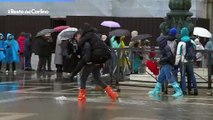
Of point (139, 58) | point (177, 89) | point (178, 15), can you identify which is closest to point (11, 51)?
point (139, 58)

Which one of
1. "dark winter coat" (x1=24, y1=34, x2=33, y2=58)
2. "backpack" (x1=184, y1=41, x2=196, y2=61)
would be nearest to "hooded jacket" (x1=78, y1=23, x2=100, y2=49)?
"backpack" (x1=184, y1=41, x2=196, y2=61)

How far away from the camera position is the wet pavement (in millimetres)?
10508

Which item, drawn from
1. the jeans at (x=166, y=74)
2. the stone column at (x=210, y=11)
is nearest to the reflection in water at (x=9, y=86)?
the jeans at (x=166, y=74)

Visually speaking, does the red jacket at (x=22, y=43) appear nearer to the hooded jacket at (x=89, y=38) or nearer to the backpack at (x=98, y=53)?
the hooded jacket at (x=89, y=38)

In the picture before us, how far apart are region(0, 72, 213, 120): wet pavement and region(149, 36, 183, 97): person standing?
0.96 feet

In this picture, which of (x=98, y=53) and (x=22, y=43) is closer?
(x=98, y=53)

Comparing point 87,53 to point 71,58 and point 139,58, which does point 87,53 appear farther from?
point 71,58

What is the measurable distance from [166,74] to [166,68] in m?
0.17

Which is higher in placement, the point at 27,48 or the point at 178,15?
the point at 178,15

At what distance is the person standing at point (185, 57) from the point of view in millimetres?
14742

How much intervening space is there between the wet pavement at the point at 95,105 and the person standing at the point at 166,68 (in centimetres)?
29

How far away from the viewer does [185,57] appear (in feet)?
48.9

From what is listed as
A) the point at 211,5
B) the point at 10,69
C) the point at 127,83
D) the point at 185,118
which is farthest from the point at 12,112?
the point at 211,5

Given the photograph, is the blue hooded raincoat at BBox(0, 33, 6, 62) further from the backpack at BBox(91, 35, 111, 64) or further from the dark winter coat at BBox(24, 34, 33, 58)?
the backpack at BBox(91, 35, 111, 64)
